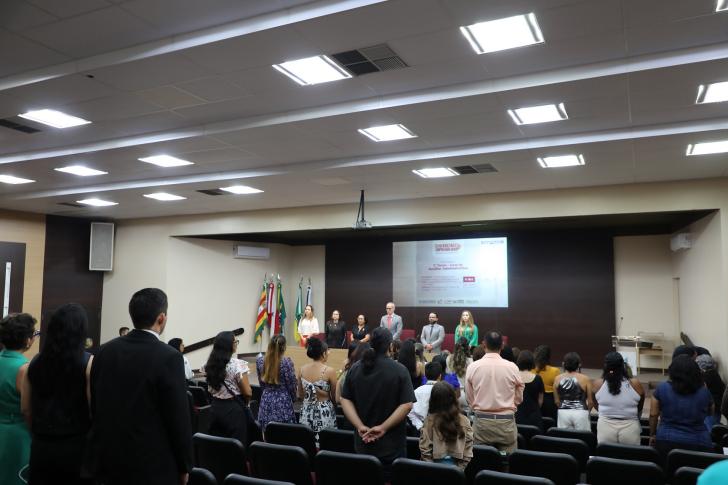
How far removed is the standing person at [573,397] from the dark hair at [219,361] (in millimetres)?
2792

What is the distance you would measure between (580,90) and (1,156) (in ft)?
25.0

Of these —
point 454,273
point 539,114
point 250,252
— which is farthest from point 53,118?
point 454,273

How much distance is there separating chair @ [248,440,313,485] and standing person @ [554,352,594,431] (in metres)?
2.48

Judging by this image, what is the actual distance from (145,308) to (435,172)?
6424mm

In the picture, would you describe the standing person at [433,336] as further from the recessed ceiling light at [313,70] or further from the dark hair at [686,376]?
the dark hair at [686,376]

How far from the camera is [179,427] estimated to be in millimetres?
2043

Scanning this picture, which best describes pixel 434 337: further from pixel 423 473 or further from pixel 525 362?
pixel 423 473

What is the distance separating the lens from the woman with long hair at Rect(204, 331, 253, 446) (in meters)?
4.20

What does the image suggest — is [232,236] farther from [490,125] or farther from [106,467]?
[106,467]

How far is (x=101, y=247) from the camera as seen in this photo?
43.8 feet

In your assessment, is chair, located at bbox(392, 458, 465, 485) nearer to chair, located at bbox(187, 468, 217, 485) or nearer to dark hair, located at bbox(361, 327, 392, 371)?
dark hair, located at bbox(361, 327, 392, 371)

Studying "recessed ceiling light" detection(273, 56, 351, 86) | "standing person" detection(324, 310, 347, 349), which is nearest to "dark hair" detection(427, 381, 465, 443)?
"recessed ceiling light" detection(273, 56, 351, 86)

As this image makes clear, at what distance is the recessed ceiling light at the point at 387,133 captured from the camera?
6.12m

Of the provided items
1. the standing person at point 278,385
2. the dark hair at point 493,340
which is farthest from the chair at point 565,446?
the standing person at point 278,385
